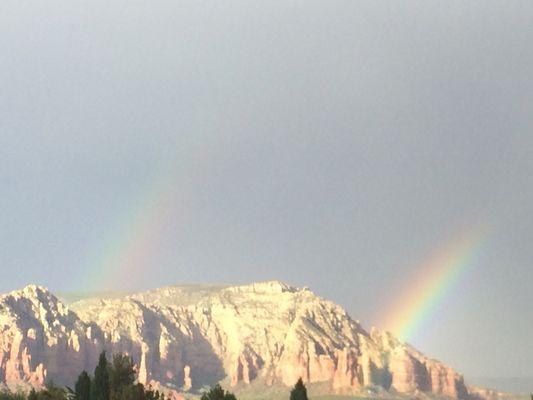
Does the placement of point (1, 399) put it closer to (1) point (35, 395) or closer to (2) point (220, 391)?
(1) point (35, 395)

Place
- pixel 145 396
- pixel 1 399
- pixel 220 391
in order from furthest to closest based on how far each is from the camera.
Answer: pixel 1 399 < pixel 220 391 < pixel 145 396

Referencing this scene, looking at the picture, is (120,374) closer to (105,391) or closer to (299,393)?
(105,391)

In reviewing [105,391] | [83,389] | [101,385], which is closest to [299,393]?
[105,391]

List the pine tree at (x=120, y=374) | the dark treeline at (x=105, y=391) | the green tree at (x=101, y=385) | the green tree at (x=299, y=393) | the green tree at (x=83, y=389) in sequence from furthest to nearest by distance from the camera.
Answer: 1. the pine tree at (x=120, y=374)
2. the green tree at (x=299, y=393)
3. the green tree at (x=83, y=389)
4. the green tree at (x=101, y=385)
5. the dark treeline at (x=105, y=391)

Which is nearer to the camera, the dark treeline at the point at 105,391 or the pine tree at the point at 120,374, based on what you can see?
the dark treeline at the point at 105,391

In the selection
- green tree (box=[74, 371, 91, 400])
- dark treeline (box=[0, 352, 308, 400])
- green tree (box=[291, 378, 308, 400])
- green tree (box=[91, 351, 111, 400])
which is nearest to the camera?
dark treeline (box=[0, 352, 308, 400])

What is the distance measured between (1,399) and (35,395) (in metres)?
38.3

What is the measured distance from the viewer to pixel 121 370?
168875mm

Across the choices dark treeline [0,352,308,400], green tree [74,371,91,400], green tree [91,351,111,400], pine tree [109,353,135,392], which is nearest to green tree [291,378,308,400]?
dark treeline [0,352,308,400]

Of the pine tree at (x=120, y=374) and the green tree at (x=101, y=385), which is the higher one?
the pine tree at (x=120, y=374)

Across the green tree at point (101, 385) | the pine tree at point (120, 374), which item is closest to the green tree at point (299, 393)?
the pine tree at point (120, 374)

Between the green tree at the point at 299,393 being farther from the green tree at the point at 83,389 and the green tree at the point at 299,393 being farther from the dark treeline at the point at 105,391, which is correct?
the green tree at the point at 83,389

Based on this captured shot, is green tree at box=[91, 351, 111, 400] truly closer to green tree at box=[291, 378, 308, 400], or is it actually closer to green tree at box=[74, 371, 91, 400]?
green tree at box=[74, 371, 91, 400]

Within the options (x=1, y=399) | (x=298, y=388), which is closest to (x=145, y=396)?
(x=298, y=388)
